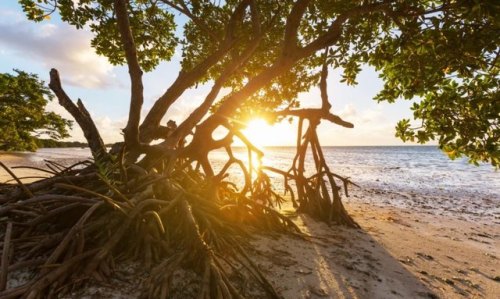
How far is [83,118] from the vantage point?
16.9ft

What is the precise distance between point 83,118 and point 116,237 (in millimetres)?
2918

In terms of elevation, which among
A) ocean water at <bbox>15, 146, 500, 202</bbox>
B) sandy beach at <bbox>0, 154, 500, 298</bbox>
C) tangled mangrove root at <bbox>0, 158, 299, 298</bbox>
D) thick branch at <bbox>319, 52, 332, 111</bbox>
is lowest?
ocean water at <bbox>15, 146, 500, 202</bbox>

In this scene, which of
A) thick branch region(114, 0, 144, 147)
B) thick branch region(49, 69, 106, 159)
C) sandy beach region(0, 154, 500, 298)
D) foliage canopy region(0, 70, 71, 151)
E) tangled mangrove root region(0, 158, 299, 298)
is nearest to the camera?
tangled mangrove root region(0, 158, 299, 298)

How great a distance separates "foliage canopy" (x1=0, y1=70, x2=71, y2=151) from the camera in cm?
2116

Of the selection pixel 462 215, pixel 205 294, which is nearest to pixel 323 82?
pixel 205 294

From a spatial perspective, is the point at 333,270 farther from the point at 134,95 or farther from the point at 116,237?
the point at 134,95

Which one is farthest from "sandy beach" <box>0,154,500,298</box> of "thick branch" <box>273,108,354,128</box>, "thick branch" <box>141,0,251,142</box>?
"thick branch" <box>141,0,251,142</box>

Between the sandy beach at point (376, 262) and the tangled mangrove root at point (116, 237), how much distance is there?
0.22m

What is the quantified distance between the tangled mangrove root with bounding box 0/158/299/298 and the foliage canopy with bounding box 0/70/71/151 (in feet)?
70.6

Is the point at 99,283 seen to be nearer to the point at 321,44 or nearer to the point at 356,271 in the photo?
the point at 356,271

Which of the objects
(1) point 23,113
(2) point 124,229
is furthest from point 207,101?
(1) point 23,113

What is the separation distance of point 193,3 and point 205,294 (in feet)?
20.1

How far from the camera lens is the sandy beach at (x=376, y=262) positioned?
3386 mm

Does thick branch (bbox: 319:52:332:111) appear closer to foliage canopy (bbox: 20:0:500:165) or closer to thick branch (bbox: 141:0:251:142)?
foliage canopy (bbox: 20:0:500:165)
